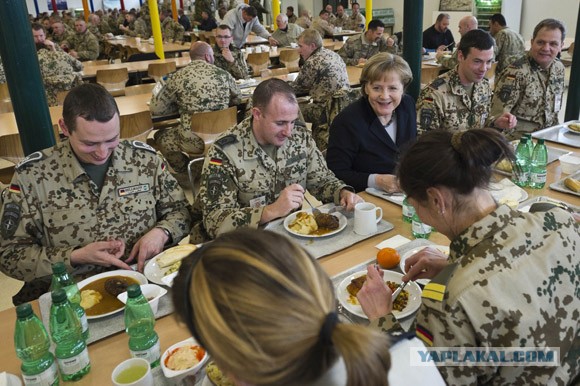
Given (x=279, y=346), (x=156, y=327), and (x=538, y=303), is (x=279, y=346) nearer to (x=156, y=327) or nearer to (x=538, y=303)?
(x=538, y=303)

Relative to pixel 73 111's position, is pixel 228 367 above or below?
below

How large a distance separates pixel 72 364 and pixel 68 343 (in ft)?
0.19

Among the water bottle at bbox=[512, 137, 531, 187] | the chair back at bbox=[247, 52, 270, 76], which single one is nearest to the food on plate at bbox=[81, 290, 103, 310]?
the water bottle at bbox=[512, 137, 531, 187]

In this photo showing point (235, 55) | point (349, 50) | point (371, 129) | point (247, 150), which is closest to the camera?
point (247, 150)

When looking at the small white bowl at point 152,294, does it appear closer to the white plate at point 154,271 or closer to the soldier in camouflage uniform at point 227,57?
the white plate at point 154,271

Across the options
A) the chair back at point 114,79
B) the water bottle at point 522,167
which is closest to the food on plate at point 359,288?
the water bottle at point 522,167

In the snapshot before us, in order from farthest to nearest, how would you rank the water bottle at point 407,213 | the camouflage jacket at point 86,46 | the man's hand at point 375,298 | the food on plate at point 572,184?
the camouflage jacket at point 86,46 → the food on plate at point 572,184 → the water bottle at point 407,213 → the man's hand at point 375,298

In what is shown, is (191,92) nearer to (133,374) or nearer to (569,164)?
(569,164)

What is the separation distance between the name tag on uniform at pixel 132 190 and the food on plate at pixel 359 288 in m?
1.08

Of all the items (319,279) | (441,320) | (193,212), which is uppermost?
(319,279)

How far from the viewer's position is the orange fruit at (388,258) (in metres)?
1.78

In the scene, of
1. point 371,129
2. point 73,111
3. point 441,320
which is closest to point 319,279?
point 441,320

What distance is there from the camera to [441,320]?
117 centimetres

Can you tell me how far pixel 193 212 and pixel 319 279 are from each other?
1719mm
